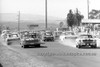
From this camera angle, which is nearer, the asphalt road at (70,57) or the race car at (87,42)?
the asphalt road at (70,57)

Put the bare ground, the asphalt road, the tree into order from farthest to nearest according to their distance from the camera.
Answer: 1. the tree
2. the asphalt road
3. the bare ground

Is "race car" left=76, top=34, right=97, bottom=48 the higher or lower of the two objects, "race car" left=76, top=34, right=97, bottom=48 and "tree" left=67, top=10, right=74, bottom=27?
the lower

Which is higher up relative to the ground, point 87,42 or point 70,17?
point 70,17

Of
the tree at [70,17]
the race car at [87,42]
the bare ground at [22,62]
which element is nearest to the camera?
the bare ground at [22,62]

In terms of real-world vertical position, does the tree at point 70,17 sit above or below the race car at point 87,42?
above

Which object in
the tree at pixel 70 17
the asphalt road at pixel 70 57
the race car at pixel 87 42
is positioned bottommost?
the asphalt road at pixel 70 57

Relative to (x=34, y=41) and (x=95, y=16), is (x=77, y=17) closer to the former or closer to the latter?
(x=95, y=16)

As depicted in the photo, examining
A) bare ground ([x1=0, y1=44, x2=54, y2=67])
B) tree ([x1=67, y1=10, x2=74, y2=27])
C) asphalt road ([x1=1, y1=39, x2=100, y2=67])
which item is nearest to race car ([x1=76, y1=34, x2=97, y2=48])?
asphalt road ([x1=1, y1=39, x2=100, y2=67])

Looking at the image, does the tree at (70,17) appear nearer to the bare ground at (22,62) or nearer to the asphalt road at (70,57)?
the asphalt road at (70,57)

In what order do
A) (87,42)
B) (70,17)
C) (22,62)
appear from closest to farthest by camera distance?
1. (22,62)
2. (87,42)
3. (70,17)

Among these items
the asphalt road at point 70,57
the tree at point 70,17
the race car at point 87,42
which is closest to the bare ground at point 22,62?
the asphalt road at point 70,57

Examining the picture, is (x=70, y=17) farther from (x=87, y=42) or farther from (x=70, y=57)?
(x=70, y=57)

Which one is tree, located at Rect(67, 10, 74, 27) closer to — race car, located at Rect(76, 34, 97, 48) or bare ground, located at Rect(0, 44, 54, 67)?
race car, located at Rect(76, 34, 97, 48)

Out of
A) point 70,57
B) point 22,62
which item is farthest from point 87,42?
point 22,62
